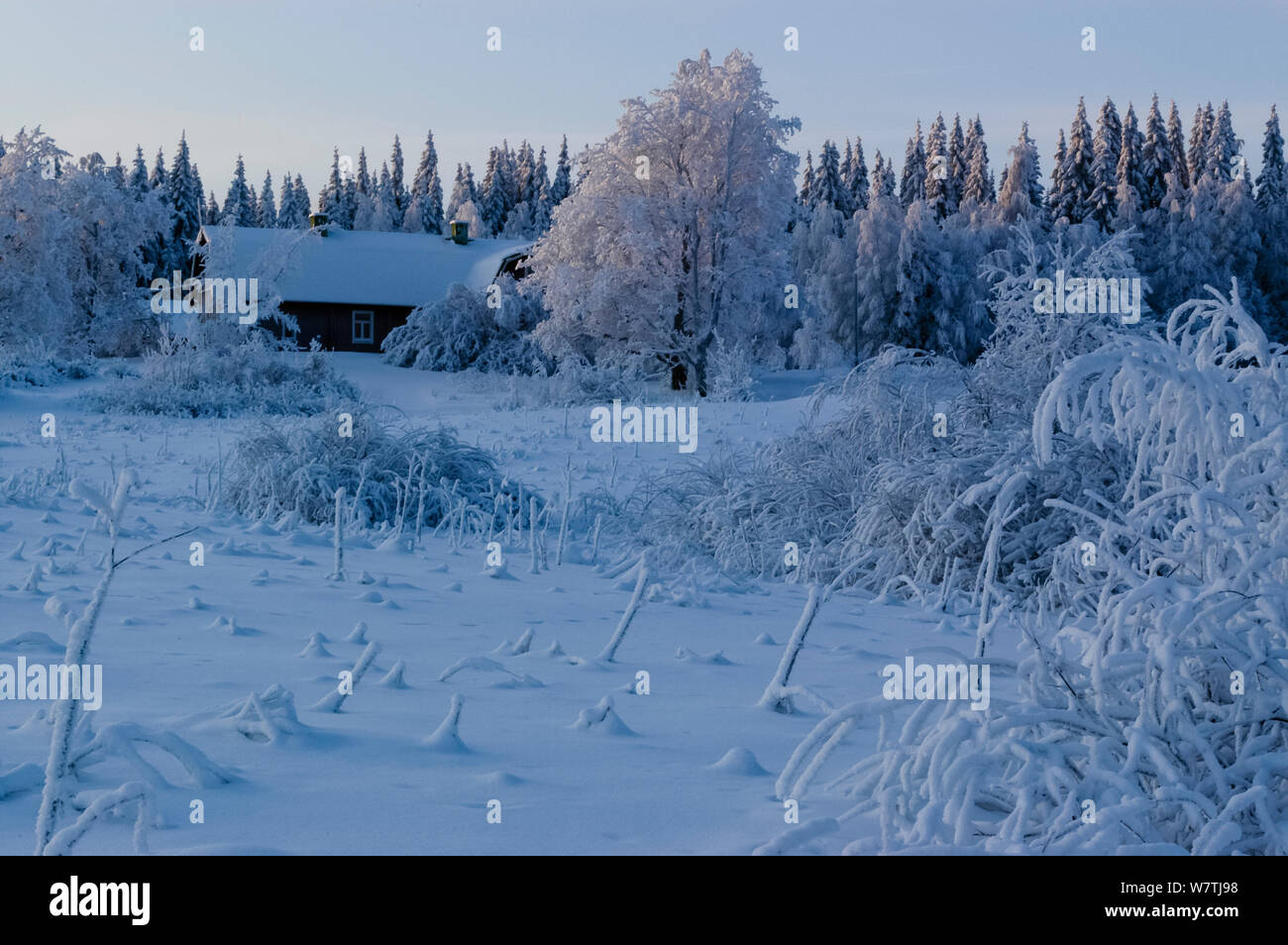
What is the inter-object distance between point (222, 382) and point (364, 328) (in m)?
20.6

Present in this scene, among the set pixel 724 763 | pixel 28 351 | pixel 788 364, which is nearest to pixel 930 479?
pixel 724 763

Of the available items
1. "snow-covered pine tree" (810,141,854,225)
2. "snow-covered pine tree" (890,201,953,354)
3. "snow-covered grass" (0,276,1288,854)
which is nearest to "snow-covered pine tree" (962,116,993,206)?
"snow-covered pine tree" (810,141,854,225)

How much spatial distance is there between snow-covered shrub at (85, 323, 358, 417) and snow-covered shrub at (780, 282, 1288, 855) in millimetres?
20461

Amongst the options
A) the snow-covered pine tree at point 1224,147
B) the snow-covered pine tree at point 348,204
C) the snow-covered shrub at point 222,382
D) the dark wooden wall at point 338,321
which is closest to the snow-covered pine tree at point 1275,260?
the snow-covered pine tree at point 1224,147

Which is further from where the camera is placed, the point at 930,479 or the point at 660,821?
the point at 930,479

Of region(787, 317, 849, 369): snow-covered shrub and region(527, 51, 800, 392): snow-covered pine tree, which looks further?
region(787, 317, 849, 369): snow-covered shrub

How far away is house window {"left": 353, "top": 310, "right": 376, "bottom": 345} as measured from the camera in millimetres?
45625

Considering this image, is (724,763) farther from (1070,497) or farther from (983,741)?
(1070,497)

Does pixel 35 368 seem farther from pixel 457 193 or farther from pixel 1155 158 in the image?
pixel 457 193

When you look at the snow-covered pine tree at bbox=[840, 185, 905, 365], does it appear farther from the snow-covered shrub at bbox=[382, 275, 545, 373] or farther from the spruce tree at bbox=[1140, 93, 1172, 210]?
the spruce tree at bbox=[1140, 93, 1172, 210]

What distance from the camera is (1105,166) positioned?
5194cm
